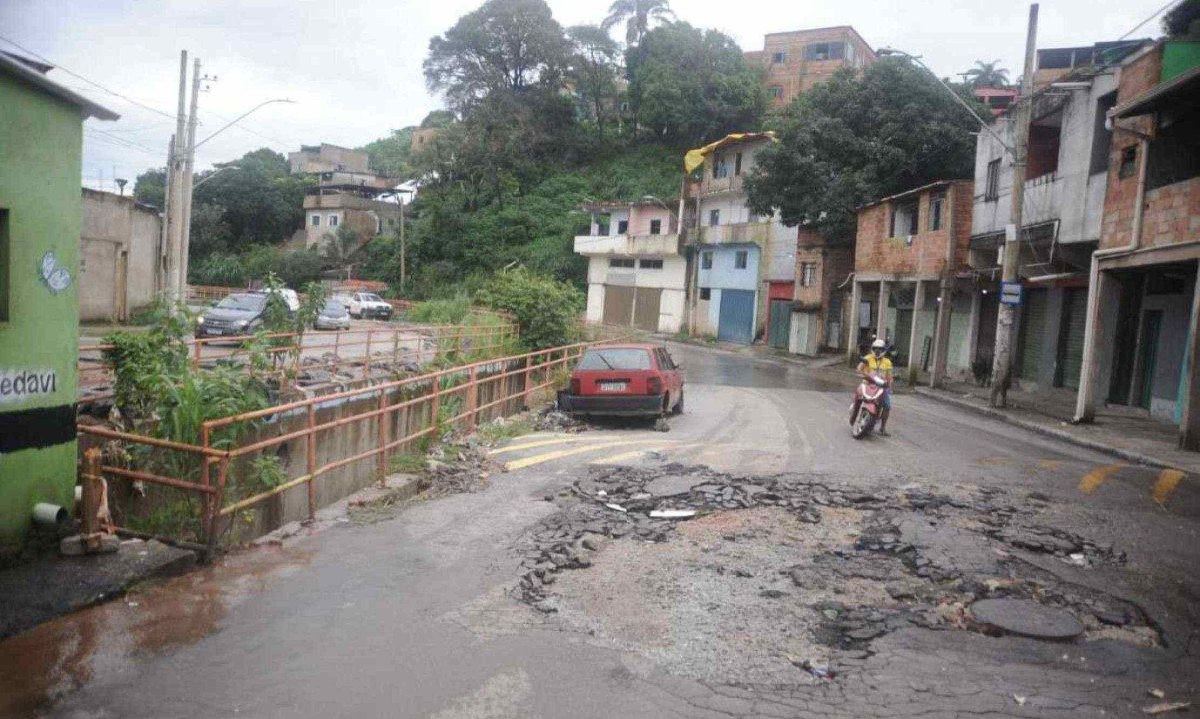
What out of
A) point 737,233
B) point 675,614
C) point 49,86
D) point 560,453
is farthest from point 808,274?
point 49,86

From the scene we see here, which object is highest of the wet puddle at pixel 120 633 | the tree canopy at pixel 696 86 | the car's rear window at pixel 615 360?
the tree canopy at pixel 696 86

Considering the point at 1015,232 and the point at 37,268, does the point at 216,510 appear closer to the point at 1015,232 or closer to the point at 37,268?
the point at 37,268

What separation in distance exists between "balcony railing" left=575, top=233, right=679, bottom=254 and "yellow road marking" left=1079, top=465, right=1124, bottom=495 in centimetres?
3944

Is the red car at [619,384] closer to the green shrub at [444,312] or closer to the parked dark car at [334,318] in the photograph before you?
the green shrub at [444,312]

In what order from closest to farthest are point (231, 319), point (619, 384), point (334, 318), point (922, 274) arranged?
1. point (619, 384)
2. point (231, 319)
3. point (922, 274)
4. point (334, 318)

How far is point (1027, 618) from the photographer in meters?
5.52

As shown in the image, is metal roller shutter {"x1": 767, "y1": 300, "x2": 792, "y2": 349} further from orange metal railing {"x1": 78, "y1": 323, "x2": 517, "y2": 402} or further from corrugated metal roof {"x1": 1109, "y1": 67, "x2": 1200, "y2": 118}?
corrugated metal roof {"x1": 1109, "y1": 67, "x2": 1200, "y2": 118}

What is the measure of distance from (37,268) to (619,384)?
9847 mm

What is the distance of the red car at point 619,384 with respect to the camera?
14734 millimetres

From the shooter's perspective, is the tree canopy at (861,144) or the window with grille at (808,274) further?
the window with grille at (808,274)

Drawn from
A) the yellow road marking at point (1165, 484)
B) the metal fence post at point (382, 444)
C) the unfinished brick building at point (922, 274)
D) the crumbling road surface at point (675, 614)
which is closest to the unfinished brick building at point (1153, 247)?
the yellow road marking at point (1165, 484)

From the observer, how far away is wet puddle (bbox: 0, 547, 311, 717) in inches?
171

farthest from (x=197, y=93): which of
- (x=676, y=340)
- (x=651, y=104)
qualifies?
(x=651, y=104)

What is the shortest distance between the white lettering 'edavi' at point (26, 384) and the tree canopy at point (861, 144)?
3101 centimetres
